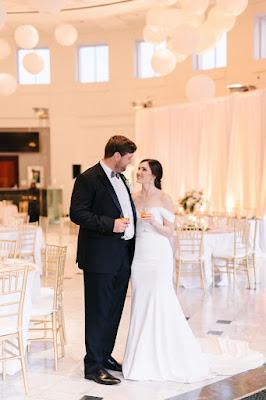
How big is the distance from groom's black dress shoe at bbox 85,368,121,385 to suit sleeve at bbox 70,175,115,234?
109 centimetres

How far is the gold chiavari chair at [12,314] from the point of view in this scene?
13.3ft

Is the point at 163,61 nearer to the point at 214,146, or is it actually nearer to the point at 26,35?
the point at 26,35

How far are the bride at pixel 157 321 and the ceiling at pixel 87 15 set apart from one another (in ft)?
36.8

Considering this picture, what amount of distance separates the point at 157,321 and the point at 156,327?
0.04m

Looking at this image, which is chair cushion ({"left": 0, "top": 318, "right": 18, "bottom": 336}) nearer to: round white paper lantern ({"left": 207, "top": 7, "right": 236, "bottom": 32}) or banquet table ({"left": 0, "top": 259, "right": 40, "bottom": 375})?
banquet table ({"left": 0, "top": 259, "right": 40, "bottom": 375})

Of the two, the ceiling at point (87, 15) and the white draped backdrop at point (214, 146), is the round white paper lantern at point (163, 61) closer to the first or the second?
the white draped backdrop at point (214, 146)

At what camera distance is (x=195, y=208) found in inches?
465

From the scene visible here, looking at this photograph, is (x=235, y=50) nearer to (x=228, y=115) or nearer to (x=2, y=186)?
(x=228, y=115)

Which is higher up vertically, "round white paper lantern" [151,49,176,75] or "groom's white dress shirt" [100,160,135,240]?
"round white paper lantern" [151,49,176,75]

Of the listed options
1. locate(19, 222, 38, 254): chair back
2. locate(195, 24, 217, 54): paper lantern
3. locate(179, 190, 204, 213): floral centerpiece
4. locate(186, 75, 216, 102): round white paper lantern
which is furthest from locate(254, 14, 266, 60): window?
locate(19, 222, 38, 254): chair back

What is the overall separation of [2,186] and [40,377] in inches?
686

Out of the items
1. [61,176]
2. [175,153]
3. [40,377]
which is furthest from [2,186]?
[40,377]

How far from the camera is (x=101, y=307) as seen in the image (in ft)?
13.8

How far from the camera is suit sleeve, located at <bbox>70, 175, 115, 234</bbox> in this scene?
13.1 ft
